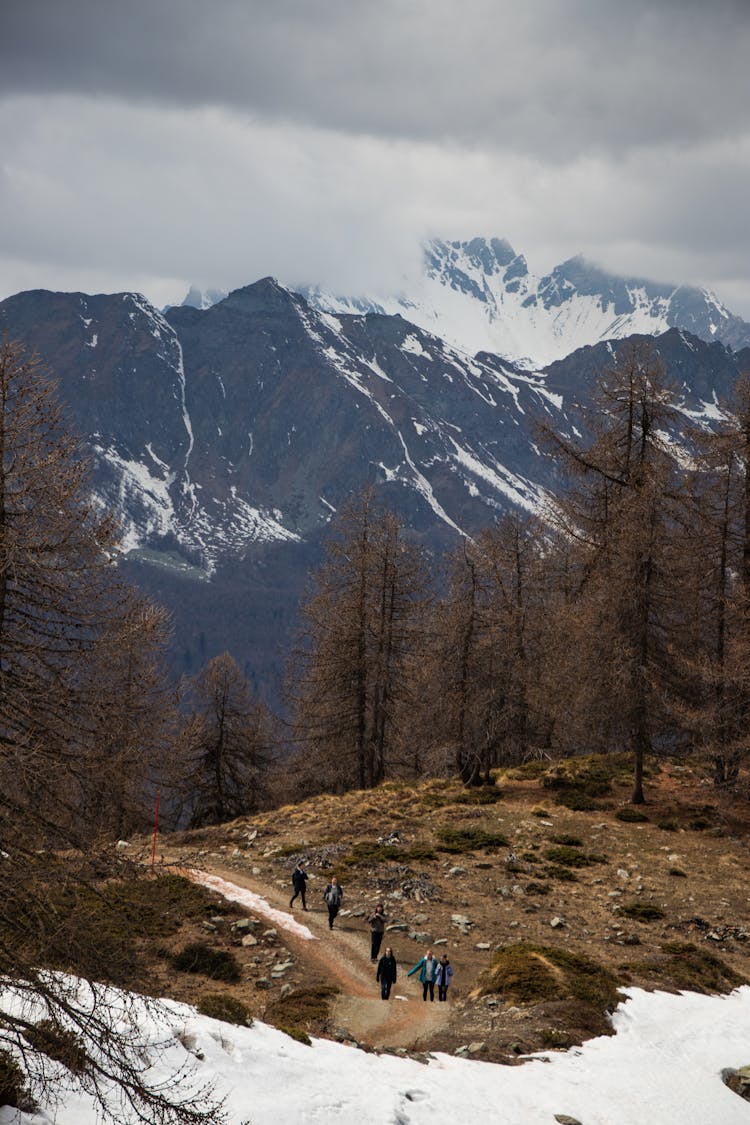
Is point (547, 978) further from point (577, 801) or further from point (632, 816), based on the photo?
point (577, 801)

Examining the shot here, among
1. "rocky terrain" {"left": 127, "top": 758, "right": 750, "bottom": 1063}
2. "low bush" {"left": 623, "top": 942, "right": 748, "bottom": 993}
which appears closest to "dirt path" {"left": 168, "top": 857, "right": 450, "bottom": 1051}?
"rocky terrain" {"left": 127, "top": 758, "right": 750, "bottom": 1063}

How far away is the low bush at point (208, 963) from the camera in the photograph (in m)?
17.1

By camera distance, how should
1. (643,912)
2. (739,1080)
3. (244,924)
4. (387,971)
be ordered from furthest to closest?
(643,912)
(244,924)
(387,971)
(739,1080)

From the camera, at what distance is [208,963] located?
17500mm

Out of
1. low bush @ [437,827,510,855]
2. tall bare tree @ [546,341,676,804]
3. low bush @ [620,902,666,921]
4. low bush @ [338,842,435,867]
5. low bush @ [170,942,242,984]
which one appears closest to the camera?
low bush @ [170,942,242,984]

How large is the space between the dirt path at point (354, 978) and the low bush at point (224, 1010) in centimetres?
219

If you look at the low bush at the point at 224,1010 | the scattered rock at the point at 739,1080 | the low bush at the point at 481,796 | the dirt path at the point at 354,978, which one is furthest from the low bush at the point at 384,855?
the scattered rock at the point at 739,1080

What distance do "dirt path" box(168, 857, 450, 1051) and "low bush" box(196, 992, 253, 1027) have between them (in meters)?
2.19

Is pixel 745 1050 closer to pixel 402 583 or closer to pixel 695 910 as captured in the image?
pixel 695 910

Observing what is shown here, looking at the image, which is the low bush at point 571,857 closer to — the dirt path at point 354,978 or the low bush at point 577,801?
the low bush at point 577,801

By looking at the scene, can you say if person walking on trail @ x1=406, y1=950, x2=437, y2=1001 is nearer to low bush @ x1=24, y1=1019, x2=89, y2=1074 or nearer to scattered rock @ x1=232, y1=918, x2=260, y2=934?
scattered rock @ x1=232, y1=918, x2=260, y2=934

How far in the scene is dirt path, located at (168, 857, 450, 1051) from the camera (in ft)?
51.5

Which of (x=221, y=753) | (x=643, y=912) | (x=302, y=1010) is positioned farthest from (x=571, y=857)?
(x=221, y=753)

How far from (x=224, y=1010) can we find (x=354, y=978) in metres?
5.00
